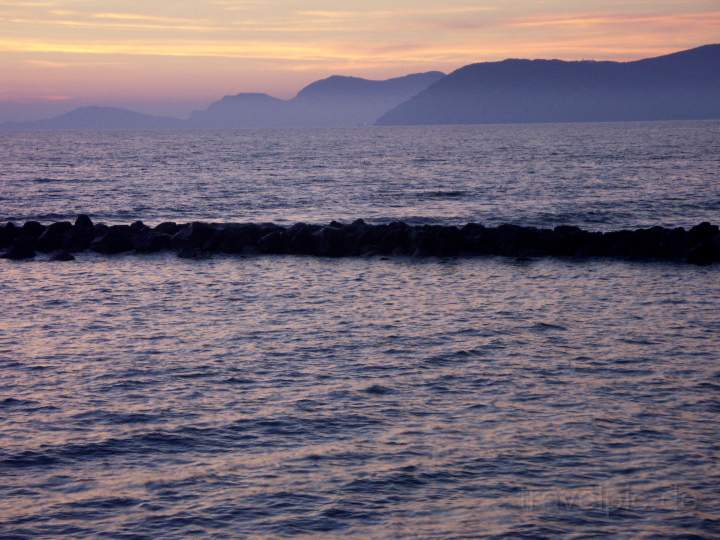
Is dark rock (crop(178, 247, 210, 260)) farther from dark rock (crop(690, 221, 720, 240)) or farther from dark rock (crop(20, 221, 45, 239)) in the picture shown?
dark rock (crop(690, 221, 720, 240))

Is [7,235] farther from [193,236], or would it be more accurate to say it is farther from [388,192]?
[388,192]

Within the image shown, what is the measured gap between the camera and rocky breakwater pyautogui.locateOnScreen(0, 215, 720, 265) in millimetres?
31531

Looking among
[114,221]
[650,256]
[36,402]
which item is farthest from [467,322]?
[114,221]

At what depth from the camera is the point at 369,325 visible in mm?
21109

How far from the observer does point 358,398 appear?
1521cm

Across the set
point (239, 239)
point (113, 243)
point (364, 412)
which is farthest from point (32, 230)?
point (364, 412)

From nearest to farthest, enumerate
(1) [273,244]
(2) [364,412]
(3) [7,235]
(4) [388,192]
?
(2) [364,412], (1) [273,244], (3) [7,235], (4) [388,192]

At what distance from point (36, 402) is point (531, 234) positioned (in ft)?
70.9

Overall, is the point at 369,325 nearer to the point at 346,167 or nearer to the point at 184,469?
the point at 184,469

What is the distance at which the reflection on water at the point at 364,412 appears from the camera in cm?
1096

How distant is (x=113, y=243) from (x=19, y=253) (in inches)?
135

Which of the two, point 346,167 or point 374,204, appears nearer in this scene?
point 374,204

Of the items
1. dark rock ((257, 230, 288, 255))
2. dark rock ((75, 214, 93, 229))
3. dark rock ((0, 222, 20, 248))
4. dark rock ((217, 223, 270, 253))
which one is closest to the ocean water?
dark rock ((75, 214, 93, 229))

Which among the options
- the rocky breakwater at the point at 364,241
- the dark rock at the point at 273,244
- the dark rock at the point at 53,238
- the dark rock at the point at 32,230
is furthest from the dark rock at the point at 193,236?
the dark rock at the point at 32,230
